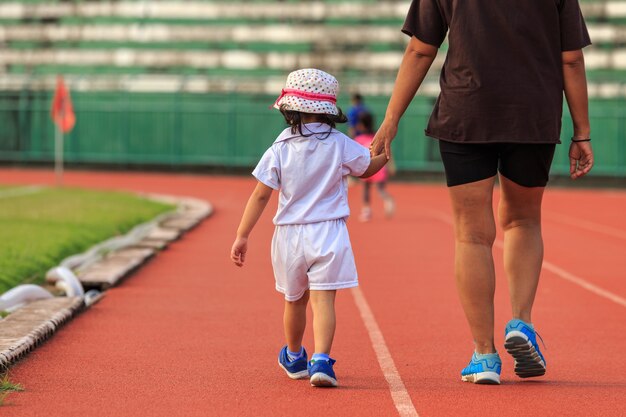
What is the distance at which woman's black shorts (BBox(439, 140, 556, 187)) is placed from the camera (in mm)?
7016

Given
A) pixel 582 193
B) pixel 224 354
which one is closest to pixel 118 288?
pixel 224 354

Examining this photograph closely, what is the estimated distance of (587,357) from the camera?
823 centimetres

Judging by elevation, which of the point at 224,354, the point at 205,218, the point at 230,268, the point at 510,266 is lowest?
the point at 205,218

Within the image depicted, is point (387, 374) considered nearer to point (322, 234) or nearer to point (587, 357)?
point (322, 234)

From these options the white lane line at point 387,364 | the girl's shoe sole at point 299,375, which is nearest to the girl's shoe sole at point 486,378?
the white lane line at point 387,364

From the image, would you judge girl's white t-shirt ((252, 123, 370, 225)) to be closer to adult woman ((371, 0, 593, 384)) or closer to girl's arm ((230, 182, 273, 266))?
girl's arm ((230, 182, 273, 266))

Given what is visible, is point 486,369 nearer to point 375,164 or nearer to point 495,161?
point 495,161

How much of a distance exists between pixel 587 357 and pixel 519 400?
67.4 inches

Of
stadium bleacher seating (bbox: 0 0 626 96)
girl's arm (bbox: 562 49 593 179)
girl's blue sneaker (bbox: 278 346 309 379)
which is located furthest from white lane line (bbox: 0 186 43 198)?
girl's arm (bbox: 562 49 593 179)

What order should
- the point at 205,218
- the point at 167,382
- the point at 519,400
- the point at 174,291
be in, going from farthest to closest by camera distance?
the point at 205,218
the point at 174,291
the point at 167,382
the point at 519,400

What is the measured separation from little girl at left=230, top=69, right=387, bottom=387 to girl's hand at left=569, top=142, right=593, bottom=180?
0.99 m

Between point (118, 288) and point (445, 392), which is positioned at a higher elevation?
point (445, 392)

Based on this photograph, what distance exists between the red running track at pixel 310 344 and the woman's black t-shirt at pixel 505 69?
1.30 m

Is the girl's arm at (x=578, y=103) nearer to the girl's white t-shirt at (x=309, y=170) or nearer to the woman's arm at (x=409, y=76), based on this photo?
the woman's arm at (x=409, y=76)
